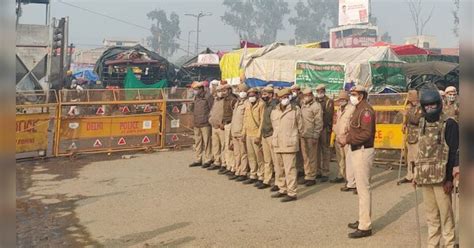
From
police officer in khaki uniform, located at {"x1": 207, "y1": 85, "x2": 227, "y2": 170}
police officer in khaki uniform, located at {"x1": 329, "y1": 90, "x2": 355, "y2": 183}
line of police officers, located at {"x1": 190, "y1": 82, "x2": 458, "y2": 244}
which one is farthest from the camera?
police officer in khaki uniform, located at {"x1": 207, "y1": 85, "x2": 227, "y2": 170}

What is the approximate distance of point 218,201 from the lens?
779cm

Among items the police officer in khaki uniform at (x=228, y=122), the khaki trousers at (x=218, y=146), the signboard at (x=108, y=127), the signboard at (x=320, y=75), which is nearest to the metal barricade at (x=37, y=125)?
the signboard at (x=108, y=127)

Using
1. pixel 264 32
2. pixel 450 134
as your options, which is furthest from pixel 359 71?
pixel 264 32

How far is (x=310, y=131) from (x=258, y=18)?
9625 cm

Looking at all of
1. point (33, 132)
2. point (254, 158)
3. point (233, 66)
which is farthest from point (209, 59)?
point (254, 158)

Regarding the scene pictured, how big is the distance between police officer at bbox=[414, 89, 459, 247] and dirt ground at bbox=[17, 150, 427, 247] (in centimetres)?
87

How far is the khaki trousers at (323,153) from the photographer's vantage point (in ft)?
30.3

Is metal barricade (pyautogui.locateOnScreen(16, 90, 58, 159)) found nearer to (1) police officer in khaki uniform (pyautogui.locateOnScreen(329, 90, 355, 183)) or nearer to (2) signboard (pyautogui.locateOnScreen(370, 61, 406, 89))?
(1) police officer in khaki uniform (pyautogui.locateOnScreen(329, 90, 355, 183))

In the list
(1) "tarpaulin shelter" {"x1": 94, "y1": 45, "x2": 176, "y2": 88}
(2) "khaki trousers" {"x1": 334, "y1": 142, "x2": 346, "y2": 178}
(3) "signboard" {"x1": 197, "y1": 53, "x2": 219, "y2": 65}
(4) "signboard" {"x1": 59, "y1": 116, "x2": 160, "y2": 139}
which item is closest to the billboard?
(3) "signboard" {"x1": 197, "y1": 53, "x2": 219, "y2": 65}

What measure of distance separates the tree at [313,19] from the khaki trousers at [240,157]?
9396 cm

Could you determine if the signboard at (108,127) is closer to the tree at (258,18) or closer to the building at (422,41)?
the building at (422,41)

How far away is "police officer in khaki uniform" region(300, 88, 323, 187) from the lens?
8734 millimetres

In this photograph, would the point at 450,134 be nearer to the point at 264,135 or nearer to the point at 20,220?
the point at 264,135

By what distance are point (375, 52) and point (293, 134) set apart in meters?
10.7
